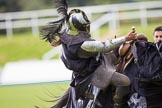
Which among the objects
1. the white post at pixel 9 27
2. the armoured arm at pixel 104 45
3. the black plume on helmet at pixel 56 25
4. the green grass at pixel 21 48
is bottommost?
the green grass at pixel 21 48

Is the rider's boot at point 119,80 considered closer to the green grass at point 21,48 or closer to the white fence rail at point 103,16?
the white fence rail at point 103,16

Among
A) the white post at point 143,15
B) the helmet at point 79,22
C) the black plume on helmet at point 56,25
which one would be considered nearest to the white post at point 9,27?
the white post at point 143,15

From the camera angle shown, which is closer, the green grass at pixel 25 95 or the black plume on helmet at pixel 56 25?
the black plume on helmet at pixel 56 25

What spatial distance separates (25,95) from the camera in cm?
858

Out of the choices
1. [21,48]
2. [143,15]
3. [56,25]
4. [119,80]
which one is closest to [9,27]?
[21,48]

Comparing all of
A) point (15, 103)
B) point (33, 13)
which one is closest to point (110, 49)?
point (15, 103)

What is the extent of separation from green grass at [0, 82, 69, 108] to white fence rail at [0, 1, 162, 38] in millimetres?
6456

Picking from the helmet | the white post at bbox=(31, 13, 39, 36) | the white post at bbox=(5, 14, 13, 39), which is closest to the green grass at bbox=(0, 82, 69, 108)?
the helmet

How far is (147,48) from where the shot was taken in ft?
16.8

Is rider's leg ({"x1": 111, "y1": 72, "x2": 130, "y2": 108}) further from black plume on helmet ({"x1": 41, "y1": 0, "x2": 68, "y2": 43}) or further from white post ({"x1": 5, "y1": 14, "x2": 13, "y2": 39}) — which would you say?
white post ({"x1": 5, "y1": 14, "x2": 13, "y2": 39})

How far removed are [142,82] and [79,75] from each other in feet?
2.15

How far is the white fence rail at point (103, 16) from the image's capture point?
15727mm

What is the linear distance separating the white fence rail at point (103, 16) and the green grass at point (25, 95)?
6.46 metres

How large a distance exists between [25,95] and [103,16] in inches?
311
